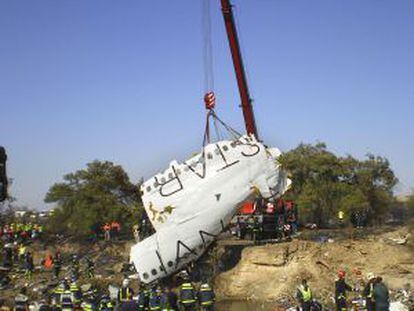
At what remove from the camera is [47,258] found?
30.6 metres

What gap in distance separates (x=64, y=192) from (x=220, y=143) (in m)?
22.0

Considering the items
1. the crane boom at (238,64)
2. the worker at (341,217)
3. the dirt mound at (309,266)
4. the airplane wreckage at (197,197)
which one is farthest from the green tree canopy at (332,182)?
the airplane wreckage at (197,197)

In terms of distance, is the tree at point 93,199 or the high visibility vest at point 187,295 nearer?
the high visibility vest at point 187,295

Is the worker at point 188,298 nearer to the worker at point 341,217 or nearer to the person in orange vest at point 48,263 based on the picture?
the person in orange vest at point 48,263

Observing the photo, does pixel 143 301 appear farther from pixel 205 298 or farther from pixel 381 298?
pixel 381 298

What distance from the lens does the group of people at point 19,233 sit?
33.2m

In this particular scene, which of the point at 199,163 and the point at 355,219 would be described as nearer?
the point at 199,163

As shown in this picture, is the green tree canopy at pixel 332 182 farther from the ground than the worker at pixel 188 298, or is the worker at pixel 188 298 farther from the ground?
the green tree canopy at pixel 332 182

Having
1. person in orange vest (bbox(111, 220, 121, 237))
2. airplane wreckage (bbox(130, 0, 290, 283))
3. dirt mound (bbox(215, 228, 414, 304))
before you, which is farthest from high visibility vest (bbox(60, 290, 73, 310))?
person in orange vest (bbox(111, 220, 121, 237))

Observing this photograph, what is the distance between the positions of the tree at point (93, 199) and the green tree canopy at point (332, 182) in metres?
11.7

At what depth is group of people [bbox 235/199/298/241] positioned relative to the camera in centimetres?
2372

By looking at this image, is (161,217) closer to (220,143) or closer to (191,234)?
(191,234)

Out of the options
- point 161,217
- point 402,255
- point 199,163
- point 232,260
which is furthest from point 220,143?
point 402,255

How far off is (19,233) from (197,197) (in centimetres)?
1836
